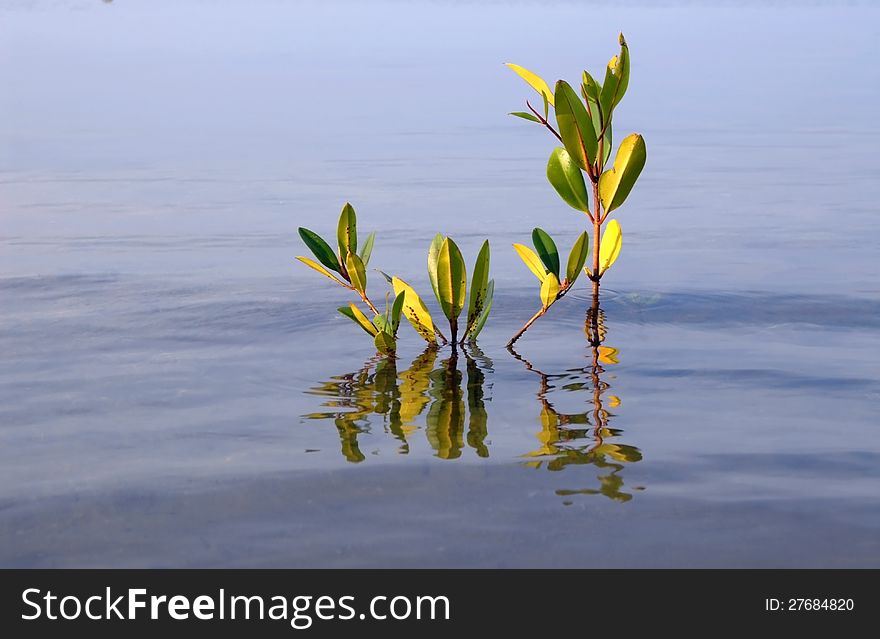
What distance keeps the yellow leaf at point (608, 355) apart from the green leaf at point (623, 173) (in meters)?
0.57

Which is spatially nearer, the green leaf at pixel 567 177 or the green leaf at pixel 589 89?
the green leaf at pixel 589 89

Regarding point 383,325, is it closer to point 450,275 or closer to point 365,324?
point 365,324

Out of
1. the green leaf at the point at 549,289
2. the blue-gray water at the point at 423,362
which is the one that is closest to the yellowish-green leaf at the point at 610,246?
the blue-gray water at the point at 423,362

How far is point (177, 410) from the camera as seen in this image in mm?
3498

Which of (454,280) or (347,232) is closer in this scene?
(454,280)

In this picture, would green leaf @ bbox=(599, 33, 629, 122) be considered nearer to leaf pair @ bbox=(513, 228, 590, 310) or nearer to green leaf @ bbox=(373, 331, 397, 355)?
leaf pair @ bbox=(513, 228, 590, 310)

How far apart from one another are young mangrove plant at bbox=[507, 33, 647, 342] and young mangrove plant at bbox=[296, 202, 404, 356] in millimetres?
533

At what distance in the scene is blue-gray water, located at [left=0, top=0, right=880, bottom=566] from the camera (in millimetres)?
2646

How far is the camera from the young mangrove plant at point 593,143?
4.18m

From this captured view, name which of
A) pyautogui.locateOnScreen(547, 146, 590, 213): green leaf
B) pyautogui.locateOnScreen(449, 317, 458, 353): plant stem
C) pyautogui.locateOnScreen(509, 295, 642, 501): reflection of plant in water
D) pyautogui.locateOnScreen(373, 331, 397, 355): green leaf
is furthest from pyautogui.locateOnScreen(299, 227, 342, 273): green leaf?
pyautogui.locateOnScreen(547, 146, 590, 213): green leaf

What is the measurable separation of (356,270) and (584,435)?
1.31 metres

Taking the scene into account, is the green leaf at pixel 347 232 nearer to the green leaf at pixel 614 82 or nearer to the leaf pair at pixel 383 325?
the leaf pair at pixel 383 325

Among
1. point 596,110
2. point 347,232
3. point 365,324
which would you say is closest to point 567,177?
point 596,110

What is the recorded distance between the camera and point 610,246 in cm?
460
